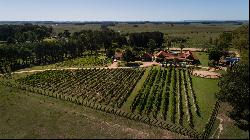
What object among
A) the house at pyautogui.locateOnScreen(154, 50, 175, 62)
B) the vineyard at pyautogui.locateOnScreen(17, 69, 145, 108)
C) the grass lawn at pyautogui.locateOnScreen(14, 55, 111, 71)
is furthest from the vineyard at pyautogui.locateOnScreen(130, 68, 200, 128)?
the grass lawn at pyautogui.locateOnScreen(14, 55, 111, 71)

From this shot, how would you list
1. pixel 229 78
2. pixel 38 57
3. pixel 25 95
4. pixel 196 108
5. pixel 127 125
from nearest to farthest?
pixel 127 125 → pixel 229 78 → pixel 196 108 → pixel 25 95 → pixel 38 57

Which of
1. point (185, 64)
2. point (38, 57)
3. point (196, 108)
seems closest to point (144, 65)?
point (185, 64)

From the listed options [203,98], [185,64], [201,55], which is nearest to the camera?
[203,98]

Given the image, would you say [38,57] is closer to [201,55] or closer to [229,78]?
[201,55]

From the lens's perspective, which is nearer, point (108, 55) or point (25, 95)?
point (25, 95)

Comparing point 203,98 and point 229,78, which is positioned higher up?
point 229,78

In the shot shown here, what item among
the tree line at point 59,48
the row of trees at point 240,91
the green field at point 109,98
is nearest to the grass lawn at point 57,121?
the green field at point 109,98

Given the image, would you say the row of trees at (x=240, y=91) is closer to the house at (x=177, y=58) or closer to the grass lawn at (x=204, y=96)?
the grass lawn at (x=204, y=96)

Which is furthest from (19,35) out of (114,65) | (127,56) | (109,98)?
(109,98)
